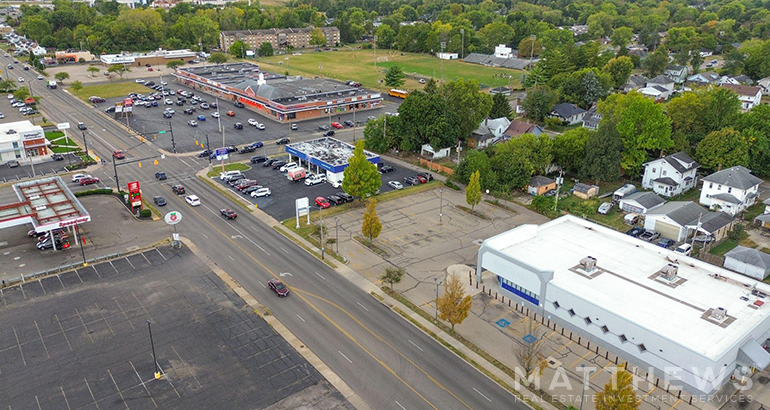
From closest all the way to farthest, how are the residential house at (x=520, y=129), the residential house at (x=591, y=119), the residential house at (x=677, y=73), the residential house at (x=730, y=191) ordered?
1. the residential house at (x=730, y=191)
2. the residential house at (x=520, y=129)
3. the residential house at (x=591, y=119)
4. the residential house at (x=677, y=73)

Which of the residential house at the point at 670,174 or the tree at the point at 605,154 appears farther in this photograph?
the tree at the point at 605,154

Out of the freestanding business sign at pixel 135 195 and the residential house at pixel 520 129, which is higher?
the residential house at pixel 520 129

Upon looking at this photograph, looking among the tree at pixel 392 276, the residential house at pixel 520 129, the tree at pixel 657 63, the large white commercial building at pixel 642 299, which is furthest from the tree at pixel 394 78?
the tree at pixel 392 276

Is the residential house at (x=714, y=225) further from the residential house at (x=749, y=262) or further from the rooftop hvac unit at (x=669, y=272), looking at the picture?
the rooftop hvac unit at (x=669, y=272)

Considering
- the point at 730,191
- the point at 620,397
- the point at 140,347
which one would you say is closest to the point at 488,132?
the point at 730,191

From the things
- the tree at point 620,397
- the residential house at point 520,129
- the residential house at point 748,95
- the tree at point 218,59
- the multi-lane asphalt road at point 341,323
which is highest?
the tree at point 218,59

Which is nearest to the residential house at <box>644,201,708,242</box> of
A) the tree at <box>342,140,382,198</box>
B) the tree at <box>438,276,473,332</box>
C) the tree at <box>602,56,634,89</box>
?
the tree at <box>438,276,473,332</box>

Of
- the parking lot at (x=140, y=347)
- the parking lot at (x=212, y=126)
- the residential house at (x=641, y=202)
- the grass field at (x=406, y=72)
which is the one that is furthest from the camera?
the grass field at (x=406, y=72)
